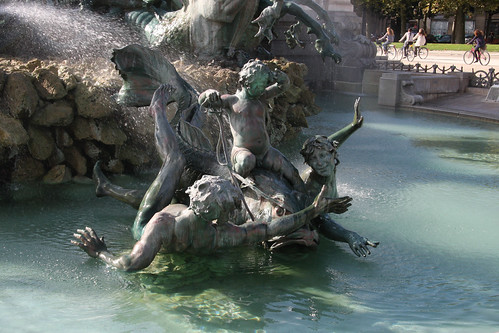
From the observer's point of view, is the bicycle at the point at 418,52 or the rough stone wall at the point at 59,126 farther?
the bicycle at the point at 418,52

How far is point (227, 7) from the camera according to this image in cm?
897

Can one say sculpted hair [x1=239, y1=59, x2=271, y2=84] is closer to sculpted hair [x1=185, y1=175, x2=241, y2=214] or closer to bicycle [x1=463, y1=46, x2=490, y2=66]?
sculpted hair [x1=185, y1=175, x2=241, y2=214]

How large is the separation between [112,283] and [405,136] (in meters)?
7.39

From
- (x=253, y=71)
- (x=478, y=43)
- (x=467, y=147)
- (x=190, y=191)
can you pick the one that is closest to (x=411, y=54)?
(x=478, y=43)

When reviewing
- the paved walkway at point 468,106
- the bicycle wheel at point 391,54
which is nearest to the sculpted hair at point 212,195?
the paved walkway at point 468,106

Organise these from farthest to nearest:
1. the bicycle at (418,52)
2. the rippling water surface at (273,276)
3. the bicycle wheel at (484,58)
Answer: the bicycle at (418,52), the bicycle wheel at (484,58), the rippling water surface at (273,276)

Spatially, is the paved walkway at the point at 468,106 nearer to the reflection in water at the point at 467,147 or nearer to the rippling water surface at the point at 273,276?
the reflection in water at the point at 467,147

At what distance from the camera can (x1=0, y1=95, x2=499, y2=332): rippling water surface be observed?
12.3 ft

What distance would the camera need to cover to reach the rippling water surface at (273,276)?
Answer: 12.3ft

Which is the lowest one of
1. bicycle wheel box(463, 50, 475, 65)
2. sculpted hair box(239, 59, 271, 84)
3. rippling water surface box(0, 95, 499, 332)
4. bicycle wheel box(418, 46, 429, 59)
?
rippling water surface box(0, 95, 499, 332)

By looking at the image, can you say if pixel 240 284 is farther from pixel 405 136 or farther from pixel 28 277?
pixel 405 136

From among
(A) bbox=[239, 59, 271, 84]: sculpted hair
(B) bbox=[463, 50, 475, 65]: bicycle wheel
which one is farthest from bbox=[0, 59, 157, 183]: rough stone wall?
(B) bbox=[463, 50, 475, 65]: bicycle wheel

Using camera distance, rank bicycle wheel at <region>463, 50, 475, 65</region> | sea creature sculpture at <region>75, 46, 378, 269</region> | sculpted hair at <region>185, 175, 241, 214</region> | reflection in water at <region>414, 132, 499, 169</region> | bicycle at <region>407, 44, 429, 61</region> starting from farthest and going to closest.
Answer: bicycle at <region>407, 44, 429, 61</region> → bicycle wheel at <region>463, 50, 475, 65</region> → reflection in water at <region>414, 132, 499, 169</region> → sea creature sculpture at <region>75, 46, 378, 269</region> → sculpted hair at <region>185, 175, 241, 214</region>

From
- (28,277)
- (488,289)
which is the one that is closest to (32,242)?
(28,277)
